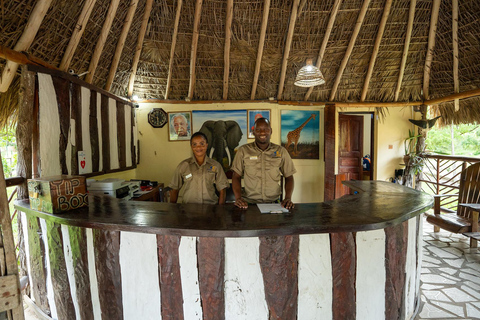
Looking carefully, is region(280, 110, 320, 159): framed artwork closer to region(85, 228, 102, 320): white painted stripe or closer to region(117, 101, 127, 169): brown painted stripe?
region(117, 101, 127, 169): brown painted stripe

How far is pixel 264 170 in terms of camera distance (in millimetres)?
2621

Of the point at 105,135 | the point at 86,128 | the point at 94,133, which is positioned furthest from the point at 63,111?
the point at 105,135

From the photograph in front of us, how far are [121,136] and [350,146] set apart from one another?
493 cm

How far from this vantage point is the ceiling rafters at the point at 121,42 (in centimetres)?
356

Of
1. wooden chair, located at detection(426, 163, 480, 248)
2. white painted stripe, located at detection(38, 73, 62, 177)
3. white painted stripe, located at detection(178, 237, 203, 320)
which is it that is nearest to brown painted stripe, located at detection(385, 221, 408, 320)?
white painted stripe, located at detection(178, 237, 203, 320)

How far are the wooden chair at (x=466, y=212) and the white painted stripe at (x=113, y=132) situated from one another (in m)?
4.89

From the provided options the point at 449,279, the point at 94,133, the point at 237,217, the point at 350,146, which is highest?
the point at 94,133

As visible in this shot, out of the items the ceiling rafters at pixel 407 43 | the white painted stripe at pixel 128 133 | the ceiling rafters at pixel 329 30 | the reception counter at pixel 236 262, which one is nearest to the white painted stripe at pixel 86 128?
the white painted stripe at pixel 128 133

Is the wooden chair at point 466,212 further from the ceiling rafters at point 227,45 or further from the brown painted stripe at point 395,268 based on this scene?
the ceiling rafters at point 227,45

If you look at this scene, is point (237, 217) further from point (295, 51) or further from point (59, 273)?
point (295, 51)

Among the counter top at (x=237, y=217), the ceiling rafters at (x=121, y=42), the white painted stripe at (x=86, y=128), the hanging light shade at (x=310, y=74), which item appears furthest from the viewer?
the ceiling rafters at (x=121, y=42)

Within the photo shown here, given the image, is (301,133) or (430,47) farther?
(301,133)

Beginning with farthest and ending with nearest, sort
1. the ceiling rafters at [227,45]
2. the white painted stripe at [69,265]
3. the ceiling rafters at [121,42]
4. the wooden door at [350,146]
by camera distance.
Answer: the wooden door at [350,146]
the ceiling rafters at [227,45]
the ceiling rafters at [121,42]
the white painted stripe at [69,265]

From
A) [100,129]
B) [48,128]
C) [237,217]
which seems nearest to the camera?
[237,217]
